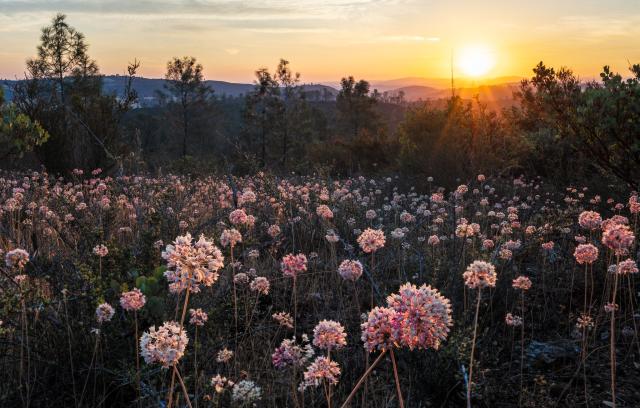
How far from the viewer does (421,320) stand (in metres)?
1.73

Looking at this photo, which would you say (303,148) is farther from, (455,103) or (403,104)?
(403,104)

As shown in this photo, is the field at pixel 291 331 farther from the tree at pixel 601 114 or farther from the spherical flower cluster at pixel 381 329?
the tree at pixel 601 114

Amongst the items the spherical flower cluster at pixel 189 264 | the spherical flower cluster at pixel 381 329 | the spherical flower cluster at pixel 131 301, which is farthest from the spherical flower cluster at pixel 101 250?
the spherical flower cluster at pixel 381 329

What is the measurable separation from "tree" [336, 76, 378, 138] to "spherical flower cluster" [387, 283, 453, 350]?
50715 mm

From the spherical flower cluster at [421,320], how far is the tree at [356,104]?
50.7 meters

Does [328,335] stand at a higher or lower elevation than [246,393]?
higher

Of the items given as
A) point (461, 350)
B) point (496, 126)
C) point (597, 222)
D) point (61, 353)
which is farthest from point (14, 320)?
point (496, 126)

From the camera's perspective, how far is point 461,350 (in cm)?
286

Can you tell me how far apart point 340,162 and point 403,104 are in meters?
129

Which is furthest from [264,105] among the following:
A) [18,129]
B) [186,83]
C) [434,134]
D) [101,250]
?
[101,250]

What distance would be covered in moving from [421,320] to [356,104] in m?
51.8

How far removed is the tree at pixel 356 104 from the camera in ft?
171

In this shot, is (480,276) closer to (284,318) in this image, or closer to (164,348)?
(164,348)

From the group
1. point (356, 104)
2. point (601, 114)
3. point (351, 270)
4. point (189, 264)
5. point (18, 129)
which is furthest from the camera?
point (356, 104)
